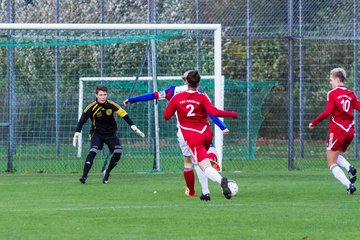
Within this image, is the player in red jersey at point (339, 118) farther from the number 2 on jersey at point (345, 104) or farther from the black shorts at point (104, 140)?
the black shorts at point (104, 140)

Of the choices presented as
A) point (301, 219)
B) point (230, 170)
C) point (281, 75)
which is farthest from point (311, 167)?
point (301, 219)

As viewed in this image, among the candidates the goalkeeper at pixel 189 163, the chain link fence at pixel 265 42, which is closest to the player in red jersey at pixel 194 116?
the goalkeeper at pixel 189 163

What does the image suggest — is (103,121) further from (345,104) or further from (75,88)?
(75,88)

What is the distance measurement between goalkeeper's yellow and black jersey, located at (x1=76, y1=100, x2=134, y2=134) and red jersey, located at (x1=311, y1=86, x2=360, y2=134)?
402 cm

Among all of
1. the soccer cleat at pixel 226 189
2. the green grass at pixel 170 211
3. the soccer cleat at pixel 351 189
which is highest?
the soccer cleat at pixel 226 189

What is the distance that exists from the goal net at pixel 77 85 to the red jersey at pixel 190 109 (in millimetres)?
7520

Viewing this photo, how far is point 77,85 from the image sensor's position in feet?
80.2

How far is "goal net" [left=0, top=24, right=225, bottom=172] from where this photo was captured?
22125mm

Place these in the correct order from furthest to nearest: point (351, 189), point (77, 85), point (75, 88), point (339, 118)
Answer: point (77, 85) → point (75, 88) → point (339, 118) → point (351, 189)

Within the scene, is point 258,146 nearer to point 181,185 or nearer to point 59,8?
point 59,8

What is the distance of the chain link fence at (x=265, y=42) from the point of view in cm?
2391

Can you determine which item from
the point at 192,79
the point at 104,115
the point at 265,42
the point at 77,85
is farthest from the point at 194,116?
the point at 265,42

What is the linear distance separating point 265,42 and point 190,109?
12.8 m

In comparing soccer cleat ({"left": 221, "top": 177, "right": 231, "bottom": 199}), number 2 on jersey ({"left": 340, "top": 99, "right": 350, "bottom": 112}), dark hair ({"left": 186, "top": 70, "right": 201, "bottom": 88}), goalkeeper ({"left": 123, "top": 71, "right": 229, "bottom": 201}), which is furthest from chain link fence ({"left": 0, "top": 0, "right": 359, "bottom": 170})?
soccer cleat ({"left": 221, "top": 177, "right": 231, "bottom": 199})
